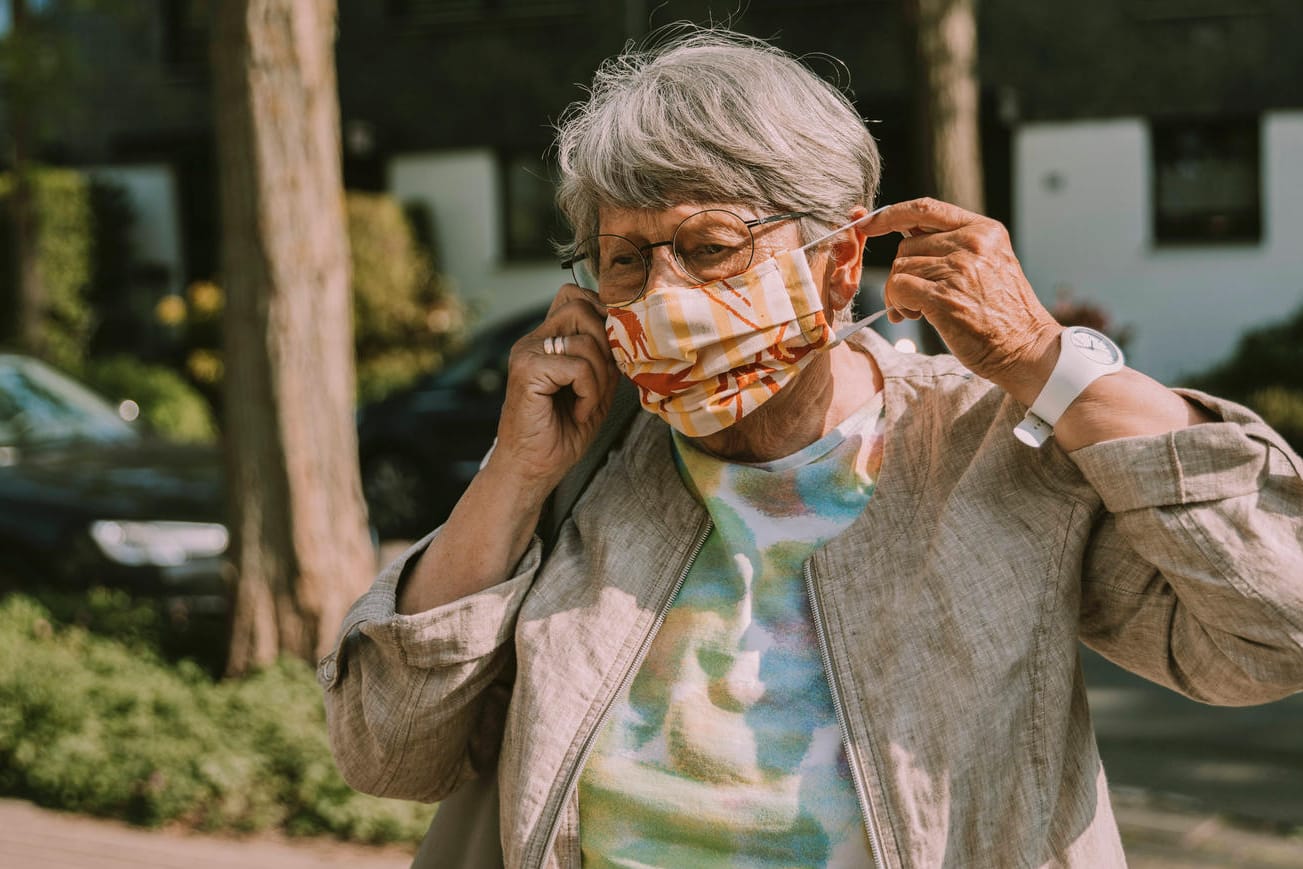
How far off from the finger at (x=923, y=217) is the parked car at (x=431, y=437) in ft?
31.1

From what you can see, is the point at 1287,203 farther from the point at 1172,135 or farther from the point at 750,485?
the point at 750,485

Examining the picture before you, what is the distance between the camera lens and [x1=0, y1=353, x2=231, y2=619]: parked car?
24.4 feet

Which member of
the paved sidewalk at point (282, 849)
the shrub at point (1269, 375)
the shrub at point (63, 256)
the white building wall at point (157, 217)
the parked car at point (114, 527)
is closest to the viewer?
the paved sidewalk at point (282, 849)

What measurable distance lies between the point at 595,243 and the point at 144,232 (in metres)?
20.1

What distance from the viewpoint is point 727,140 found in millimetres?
2080

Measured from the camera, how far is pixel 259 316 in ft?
19.4

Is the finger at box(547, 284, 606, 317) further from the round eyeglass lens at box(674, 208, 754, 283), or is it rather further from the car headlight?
the car headlight

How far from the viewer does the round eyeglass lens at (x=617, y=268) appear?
2.17 metres

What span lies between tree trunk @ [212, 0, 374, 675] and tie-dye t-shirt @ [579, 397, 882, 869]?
403 centimetres

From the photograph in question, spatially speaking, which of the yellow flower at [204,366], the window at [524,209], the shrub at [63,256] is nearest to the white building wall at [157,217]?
the shrub at [63,256]

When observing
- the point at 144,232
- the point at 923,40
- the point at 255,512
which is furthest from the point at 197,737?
the point at 144,232

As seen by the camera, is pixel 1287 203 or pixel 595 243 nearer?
pixel 595 243

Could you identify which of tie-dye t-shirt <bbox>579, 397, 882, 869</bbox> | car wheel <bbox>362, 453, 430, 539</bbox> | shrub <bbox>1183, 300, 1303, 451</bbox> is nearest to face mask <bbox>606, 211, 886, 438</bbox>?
tie-dye t-shirt <bbox>579, 397, 882, 869</bbox>

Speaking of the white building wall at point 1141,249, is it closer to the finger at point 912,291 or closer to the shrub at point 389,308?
the shrub at point 389,308
